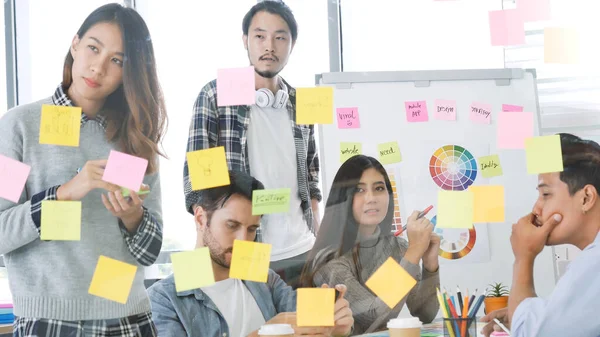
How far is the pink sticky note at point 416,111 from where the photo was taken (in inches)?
83.4

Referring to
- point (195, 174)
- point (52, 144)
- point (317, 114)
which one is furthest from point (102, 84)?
point (317, 114)

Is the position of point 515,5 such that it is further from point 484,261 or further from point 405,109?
point 484,261

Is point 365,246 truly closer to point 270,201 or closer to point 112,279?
point 270,201

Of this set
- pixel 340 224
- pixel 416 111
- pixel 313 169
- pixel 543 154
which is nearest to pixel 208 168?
pixel 313 169

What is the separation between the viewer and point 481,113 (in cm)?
209

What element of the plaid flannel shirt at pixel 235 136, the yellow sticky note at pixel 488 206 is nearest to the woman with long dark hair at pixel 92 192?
the plaid flannel shirt at pixel 235 136

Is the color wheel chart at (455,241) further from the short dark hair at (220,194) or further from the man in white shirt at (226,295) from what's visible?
the short dark hair at (220,194)

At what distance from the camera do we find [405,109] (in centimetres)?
212

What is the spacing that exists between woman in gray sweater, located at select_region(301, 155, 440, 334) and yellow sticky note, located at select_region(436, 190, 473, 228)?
50mm

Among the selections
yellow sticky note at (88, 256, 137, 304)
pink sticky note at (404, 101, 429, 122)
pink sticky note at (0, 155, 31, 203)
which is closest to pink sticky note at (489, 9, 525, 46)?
pink sticky note at (404, 101, 429, 122)

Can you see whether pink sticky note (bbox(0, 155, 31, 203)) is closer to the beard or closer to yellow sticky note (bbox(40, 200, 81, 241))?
yellow sticky note (bbox(40, 200, 81, 241))

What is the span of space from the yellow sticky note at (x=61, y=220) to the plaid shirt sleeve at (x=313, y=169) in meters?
0.63

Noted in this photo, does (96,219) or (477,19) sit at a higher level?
(477,19)

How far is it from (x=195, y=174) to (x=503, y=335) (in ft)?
2.92
